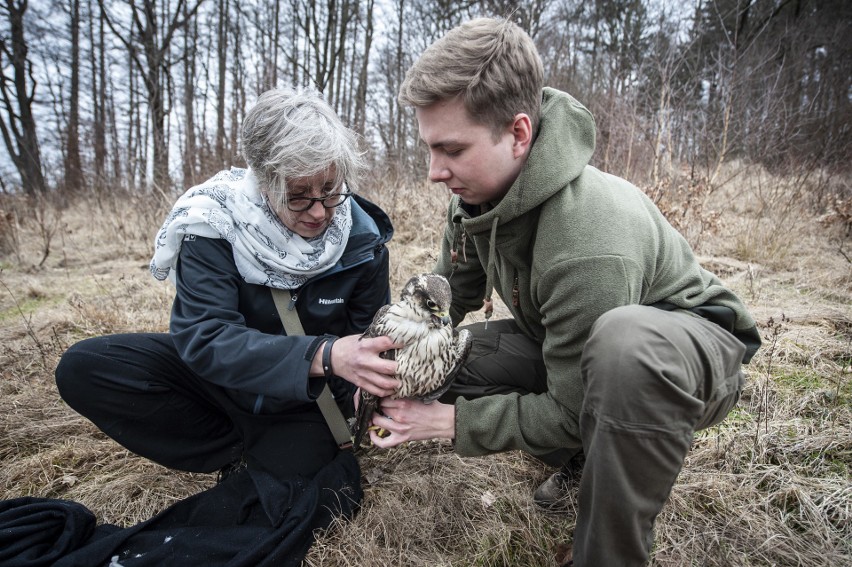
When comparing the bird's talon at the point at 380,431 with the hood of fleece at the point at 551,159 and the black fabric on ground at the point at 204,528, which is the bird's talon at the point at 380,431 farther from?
the hood of fleece at the point at 551,159

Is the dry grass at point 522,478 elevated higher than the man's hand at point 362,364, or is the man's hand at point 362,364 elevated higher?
the man's hand at point 362,364

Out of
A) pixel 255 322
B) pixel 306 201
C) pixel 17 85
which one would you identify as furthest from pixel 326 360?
pixel 17 85

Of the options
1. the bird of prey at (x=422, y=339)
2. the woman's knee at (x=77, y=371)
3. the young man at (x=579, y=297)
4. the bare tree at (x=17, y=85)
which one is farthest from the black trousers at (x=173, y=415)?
the bare tree at (x=17, y=85)

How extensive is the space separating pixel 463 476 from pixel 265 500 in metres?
0.94

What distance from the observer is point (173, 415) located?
2.27 m

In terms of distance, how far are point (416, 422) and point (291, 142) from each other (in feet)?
4.25

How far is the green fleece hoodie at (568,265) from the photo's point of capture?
1.58 m

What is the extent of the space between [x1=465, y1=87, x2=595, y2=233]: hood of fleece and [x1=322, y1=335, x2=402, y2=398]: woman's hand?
0.65m

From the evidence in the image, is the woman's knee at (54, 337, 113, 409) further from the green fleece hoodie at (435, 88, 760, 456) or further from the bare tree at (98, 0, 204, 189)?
the bare tree at (98, 0, 204, 189)

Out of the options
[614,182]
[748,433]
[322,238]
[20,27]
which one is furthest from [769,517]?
[20,27]

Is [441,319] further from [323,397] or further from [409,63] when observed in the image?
[409,63]

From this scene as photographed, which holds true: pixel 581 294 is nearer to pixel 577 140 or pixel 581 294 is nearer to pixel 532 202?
pixel 532 202

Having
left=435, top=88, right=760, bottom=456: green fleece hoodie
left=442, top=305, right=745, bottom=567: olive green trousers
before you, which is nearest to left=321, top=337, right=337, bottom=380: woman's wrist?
left=435, top=88, right=760, bottom=456: green fleece hoodie

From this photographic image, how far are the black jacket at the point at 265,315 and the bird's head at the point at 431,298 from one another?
15.3 inches
